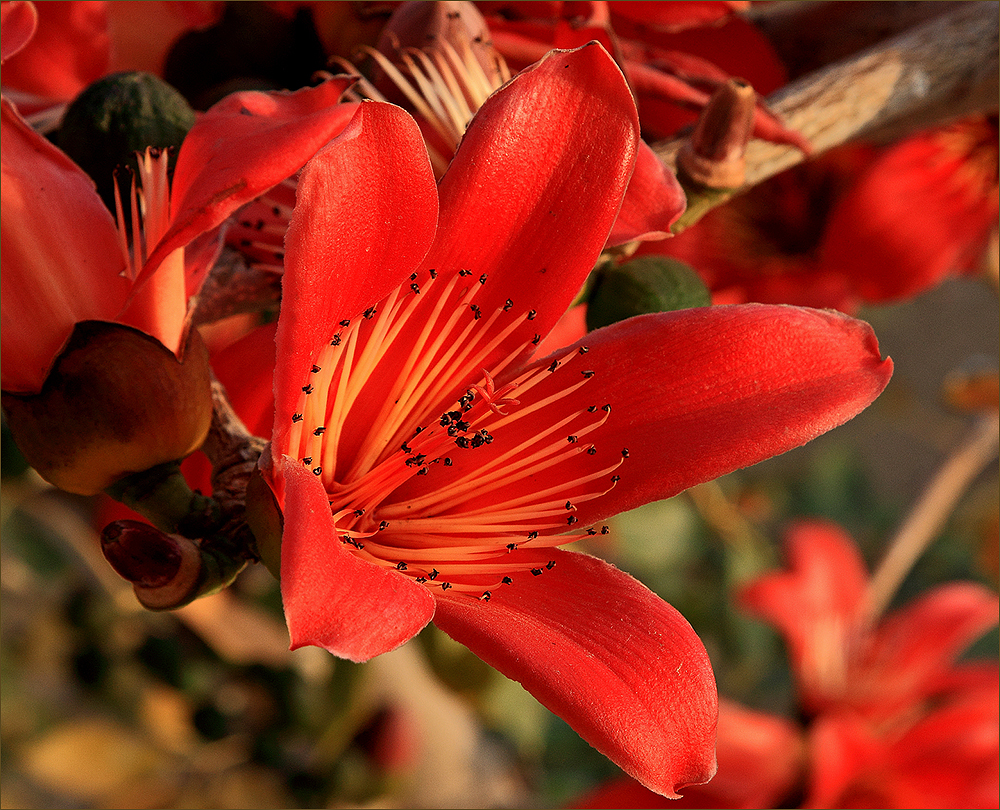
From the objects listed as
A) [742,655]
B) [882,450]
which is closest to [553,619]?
[742,655]

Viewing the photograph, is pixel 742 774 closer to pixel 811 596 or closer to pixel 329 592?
pixel 811 596

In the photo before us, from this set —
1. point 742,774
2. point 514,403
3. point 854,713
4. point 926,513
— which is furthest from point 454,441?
point 926,513

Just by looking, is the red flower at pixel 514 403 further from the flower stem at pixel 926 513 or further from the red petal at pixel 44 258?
the flower stem at pixel 926 513

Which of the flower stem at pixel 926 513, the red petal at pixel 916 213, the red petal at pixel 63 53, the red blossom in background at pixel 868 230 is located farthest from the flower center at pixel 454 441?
the flower stem at pixel 926 513

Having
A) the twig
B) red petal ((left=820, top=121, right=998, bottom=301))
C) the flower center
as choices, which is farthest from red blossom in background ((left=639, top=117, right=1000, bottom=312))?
the flower center

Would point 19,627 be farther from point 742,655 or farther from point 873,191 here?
point 873,191

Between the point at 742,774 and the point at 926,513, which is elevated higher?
the point at 742,774
